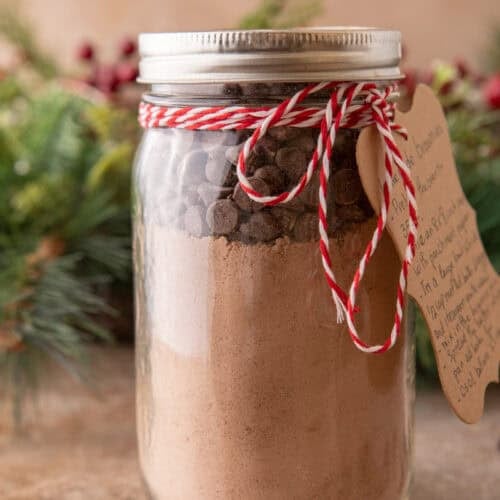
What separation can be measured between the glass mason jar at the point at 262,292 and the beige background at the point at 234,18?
2.53 feet

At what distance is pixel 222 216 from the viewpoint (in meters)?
0.47

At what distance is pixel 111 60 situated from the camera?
1335 mm

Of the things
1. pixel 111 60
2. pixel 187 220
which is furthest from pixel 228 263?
pixel 111 60

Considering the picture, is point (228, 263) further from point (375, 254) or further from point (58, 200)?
point (58, 200)

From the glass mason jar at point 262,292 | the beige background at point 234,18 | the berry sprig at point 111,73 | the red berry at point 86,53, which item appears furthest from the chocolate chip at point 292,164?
the beige background at point 234,18

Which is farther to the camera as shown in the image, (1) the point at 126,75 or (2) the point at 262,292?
(1) the point at 126,75

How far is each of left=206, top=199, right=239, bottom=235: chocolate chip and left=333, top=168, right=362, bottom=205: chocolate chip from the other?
0.20ft

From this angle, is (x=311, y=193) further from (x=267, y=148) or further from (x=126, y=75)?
(x=126, y=75)

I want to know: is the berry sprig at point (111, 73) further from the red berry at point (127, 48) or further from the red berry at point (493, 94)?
the red berry at point (493, 94)

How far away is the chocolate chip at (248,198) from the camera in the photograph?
46 cm

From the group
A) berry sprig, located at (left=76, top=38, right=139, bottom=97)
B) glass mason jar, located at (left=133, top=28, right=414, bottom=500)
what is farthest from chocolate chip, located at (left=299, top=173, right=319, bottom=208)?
berry sprig, located at (left=76, top=38, right=139, bottom=97)

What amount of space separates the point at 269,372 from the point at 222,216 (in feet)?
0.33

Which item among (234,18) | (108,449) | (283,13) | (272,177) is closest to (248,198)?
(272,177)

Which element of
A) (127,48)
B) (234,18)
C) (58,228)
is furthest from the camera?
(234,18)
